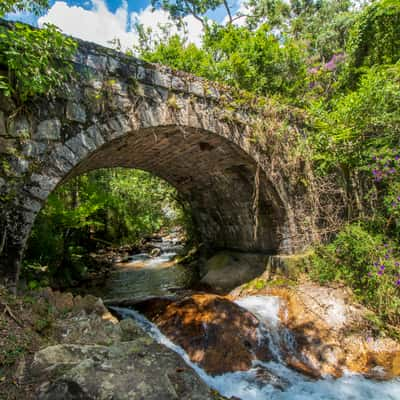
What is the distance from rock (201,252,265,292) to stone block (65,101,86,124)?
14.6 feet

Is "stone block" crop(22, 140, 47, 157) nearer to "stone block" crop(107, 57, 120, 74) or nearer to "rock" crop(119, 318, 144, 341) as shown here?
"stone block" crop(107, 57, 120, 74)

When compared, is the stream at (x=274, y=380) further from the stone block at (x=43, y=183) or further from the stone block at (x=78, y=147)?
the stone block at (x=78, y=147)

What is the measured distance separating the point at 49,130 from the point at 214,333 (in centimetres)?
323

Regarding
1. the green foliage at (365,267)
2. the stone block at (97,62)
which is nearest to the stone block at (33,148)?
the stone block at (97,62)

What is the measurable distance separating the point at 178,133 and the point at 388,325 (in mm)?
4145

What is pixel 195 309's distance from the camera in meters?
3.88

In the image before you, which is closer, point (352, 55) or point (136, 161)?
point (136, 161)

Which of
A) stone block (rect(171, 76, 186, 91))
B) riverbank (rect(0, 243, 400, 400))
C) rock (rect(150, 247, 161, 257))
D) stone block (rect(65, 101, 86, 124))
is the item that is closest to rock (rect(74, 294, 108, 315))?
riverbank (rect(0, 243, 400, 400))

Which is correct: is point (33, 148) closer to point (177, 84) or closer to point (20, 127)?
point (20, 127)

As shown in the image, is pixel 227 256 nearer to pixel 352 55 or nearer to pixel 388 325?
pixel 388 325

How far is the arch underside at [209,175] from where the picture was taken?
13.9 feet

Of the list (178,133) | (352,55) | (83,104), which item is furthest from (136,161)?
(352,55)

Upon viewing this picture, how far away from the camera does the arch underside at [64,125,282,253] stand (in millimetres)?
4227

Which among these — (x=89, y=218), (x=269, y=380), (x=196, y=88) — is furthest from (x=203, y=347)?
(x=89, y=218)
